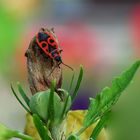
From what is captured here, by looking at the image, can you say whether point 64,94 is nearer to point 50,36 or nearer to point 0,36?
point 50,36

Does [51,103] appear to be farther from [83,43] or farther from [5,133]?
[83,43]

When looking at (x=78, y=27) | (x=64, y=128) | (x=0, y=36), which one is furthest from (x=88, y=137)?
(x=78, y=27)

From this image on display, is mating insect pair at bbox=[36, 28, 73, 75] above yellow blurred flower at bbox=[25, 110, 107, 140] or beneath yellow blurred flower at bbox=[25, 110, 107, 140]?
above

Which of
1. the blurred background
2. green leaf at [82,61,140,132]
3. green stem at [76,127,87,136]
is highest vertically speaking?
green leaf at [82,61,140,132]

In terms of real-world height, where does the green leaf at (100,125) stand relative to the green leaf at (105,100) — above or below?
below

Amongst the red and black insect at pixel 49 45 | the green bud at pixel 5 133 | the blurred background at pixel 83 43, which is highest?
the red and black insect at pixel 49 45

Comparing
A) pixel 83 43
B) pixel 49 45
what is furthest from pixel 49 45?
pixel 83 43
